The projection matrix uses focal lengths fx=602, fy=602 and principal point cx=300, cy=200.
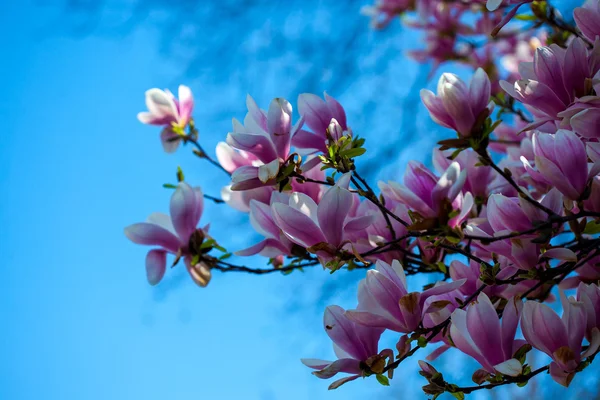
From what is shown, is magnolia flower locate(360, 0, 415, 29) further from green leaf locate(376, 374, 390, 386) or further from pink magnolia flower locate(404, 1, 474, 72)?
green leaf locate(376, 374, 390, 386)

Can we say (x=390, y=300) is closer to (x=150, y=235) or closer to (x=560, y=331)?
(x=560, y=331)

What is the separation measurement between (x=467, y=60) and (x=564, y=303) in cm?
192

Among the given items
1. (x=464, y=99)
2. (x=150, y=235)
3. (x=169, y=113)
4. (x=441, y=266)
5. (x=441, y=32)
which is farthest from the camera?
(x=441, y=32)

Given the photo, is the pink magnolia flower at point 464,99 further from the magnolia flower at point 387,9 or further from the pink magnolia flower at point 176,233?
the magnolia flower at point 387,9

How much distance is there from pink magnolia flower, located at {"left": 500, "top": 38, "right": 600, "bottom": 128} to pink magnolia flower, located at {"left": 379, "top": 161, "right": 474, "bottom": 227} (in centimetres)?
18

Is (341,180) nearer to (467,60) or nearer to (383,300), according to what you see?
(383,300)

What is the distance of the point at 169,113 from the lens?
1318 mm

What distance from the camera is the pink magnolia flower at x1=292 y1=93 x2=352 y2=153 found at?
3.10ft

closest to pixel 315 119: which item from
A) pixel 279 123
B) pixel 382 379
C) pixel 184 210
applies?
pixel 279 123

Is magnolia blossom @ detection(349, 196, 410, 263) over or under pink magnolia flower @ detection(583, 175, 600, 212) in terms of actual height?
over

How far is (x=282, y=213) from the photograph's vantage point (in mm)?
824

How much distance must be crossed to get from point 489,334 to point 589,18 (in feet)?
1.62

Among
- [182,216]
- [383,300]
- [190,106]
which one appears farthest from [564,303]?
[190,106]

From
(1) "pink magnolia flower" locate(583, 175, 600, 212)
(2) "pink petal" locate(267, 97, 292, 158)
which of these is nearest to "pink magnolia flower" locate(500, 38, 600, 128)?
(1) "pink magnolia flower" locate(583, 175, 600, 212)
